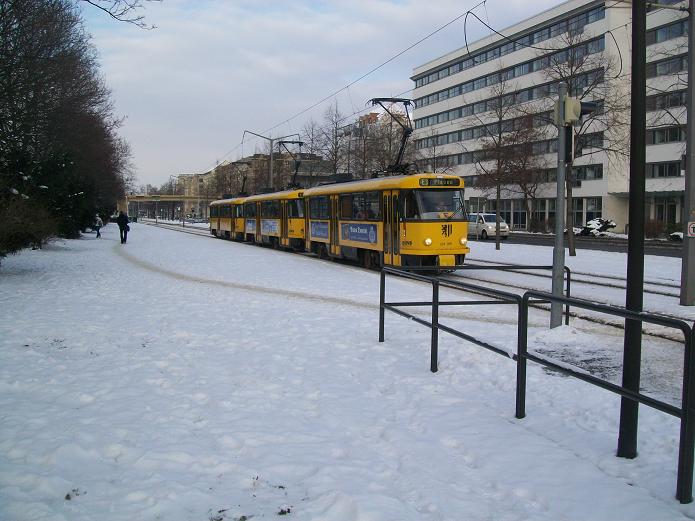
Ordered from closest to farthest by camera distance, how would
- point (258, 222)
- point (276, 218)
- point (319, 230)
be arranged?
point (319, 230) → point (276, 218) → point (258, 222)

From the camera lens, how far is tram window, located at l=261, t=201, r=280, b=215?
30.9 metres

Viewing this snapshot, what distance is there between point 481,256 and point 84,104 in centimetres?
1814

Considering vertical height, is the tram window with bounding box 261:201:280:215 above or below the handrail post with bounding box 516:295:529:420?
above

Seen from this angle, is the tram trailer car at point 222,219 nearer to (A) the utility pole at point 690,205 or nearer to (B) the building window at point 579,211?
(A) the utility pole at point 690,205

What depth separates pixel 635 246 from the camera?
14.6 ft

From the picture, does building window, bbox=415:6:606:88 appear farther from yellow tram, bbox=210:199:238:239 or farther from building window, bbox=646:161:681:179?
yellow tram, bbox=210:199:238:239

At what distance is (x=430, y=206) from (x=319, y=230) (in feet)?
25.3

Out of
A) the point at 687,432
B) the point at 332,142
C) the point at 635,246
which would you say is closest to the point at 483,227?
the point at 332,142

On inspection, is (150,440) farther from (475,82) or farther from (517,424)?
(475,82)

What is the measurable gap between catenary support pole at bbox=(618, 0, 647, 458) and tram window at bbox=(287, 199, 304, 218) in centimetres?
2282

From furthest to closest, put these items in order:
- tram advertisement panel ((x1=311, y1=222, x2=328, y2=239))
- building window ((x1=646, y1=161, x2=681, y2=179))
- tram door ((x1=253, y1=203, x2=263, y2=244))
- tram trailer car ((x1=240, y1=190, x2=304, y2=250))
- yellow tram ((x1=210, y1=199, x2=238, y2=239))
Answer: building window ((x1=646, y1=161, x2=681, y2=179)), yellow tram ((x1=210, y1=199, x2=238, y2=239)), tram door ((x1=253, y1=203, x2=263, y2=244)), tram trailer car ((x1=240, y1=190, x2=304, y2=250)), tram advertisement panel ((x1=311, y1=222, x2=328, y2=239))

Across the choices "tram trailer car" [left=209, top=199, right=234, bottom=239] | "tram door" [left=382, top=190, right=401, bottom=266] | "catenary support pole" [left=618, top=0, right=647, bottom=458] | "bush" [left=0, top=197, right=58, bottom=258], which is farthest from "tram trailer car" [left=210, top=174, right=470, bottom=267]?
"tram trailer car" [left=209, top=199, right=234, bottom=239]

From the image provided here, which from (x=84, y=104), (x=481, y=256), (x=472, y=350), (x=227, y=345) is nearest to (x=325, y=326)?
(x=227, y=345)

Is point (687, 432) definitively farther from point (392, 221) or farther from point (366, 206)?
point (366, 206)
